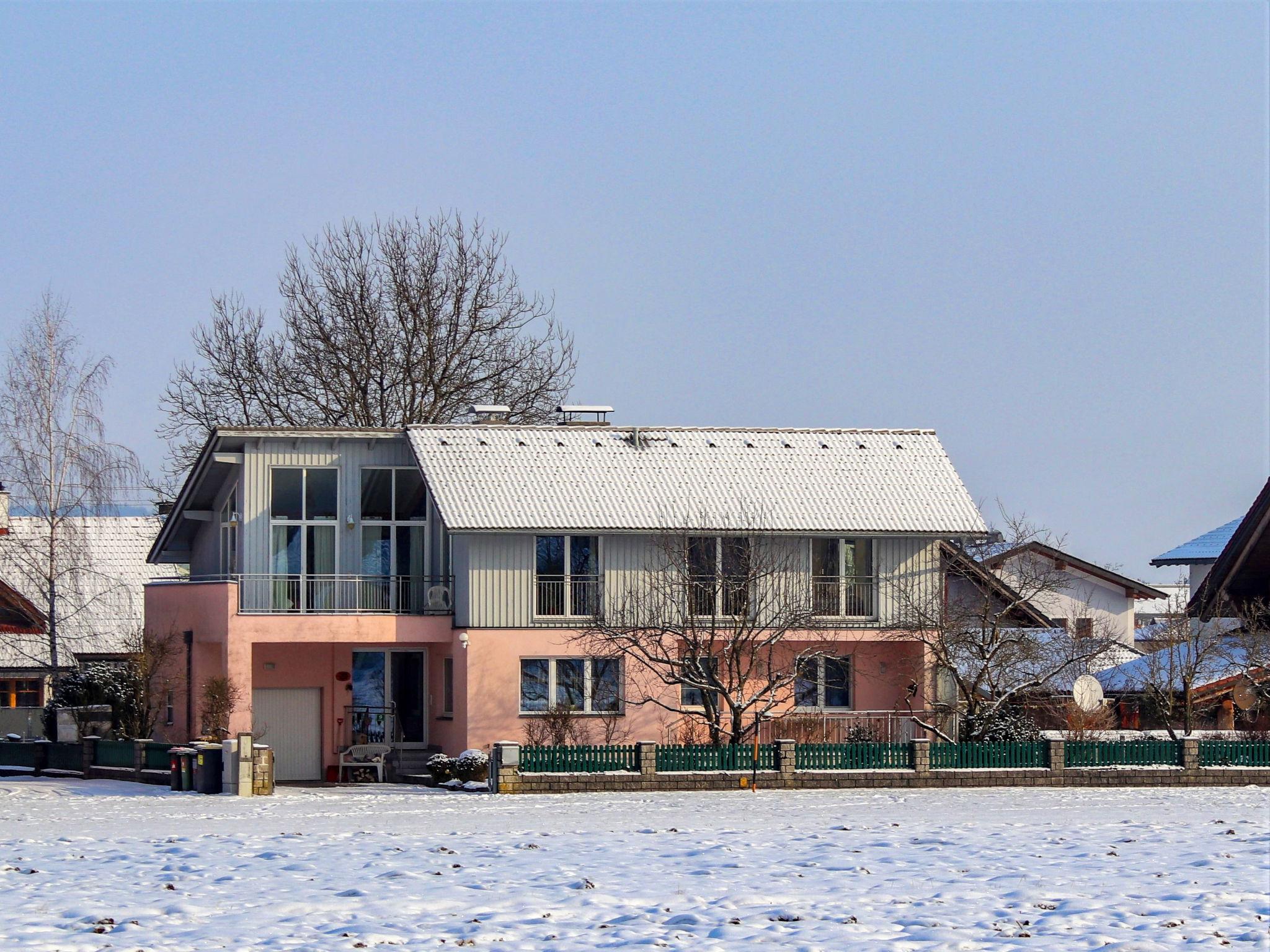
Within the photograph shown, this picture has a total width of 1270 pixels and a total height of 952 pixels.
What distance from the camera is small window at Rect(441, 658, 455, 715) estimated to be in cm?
3453

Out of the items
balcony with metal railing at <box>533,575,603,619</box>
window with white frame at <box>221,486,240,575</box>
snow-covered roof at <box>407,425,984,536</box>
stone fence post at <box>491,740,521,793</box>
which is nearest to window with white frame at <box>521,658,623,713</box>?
balcony with metal railing at <box>533,575,603,619</box>

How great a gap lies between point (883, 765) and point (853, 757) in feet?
1.84

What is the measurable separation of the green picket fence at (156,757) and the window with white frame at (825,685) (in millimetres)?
12413

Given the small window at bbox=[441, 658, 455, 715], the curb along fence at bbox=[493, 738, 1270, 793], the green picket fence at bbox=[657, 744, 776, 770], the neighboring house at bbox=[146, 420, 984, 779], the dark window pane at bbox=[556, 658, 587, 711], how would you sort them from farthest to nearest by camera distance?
the small window at bbox=[441, 658, 455, 715], the dark window pane at bbox=[556, 658, 587, 711], the neighboring house at bbox=[146, 420, 984, 779], the green picket fence at bbox=[657, 744, 776, 770], the curb along fence at bbox=[493, 738, 1270, 793]

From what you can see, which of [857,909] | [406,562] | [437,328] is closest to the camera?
[857,909]

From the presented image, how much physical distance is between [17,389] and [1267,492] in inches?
1219

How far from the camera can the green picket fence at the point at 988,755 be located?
2958 centimetres

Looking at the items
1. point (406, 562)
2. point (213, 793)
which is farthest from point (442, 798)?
point (406, 562)

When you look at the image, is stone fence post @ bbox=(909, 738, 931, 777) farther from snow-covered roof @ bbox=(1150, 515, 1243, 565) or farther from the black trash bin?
snow-covered roof @ bbox=(1150, 515, 1243, 565)

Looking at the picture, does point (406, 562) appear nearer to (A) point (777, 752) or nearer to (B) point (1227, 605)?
(A) point (777, 752)

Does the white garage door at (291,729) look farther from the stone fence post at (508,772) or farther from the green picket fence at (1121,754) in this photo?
the green picket fence at (1121,754)

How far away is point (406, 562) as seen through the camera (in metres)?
35.2

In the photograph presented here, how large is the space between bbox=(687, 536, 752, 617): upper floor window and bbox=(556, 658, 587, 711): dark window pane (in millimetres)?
2676

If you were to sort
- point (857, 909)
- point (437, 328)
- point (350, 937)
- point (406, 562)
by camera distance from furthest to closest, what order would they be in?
point (437, 328) → point (406, 562) → point (857, 909) → point (350, 937)
